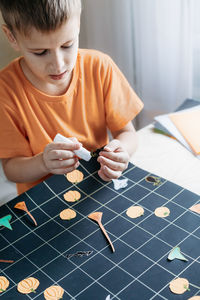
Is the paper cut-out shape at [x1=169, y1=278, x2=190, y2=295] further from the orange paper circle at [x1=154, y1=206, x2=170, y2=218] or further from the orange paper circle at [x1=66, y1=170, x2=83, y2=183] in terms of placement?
the orange paper circle at [x1=66, y1=170, x2=83, y2=183]

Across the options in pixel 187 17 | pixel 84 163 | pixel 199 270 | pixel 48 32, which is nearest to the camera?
pixel 199 270

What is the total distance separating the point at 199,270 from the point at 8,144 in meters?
0.50

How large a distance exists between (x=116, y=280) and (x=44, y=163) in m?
0.32

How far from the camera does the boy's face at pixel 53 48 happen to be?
719 mm

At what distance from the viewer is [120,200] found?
77 cm

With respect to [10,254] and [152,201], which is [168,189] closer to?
[152,201]

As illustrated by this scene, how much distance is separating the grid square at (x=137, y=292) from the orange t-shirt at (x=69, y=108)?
1.44ft

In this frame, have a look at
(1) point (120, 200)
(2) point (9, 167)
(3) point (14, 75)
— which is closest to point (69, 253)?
(1) point (120, 200)

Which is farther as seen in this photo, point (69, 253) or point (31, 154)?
point (31, 154)

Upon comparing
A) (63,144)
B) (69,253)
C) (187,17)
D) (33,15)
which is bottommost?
(69,253)

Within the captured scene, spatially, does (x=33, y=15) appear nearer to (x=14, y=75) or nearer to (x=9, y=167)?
(x=14, y=75)

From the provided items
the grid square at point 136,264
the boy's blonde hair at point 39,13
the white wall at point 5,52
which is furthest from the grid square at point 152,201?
the white wall at point 5,52

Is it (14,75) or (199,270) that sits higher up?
(14,75)

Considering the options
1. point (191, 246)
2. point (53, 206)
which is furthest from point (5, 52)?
point (191, 246)
